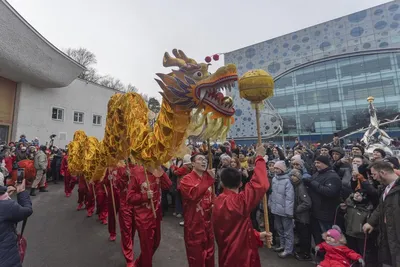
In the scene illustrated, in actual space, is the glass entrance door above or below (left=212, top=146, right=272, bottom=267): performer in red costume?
above

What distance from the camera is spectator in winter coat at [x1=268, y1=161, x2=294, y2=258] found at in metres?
3.46

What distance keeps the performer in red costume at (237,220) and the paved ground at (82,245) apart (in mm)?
1831

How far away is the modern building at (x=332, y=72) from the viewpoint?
77.0 feet

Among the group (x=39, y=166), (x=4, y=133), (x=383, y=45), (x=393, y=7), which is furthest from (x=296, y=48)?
(x=4, y=133)

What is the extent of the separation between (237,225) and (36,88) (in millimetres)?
16366

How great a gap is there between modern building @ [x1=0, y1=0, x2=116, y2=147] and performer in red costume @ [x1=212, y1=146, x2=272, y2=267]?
13.0 meters

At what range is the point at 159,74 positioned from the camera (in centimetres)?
259

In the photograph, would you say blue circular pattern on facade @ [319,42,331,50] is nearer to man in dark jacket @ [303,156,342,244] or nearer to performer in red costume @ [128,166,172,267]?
man in dark jacket @ [303,156,342,244]

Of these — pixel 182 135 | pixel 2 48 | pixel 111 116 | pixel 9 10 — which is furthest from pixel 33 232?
pixel 9 10

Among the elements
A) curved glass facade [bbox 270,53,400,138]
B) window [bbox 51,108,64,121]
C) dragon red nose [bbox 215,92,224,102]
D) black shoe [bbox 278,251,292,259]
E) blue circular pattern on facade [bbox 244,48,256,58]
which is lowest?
black shoe [bbox 278,251,292,259]

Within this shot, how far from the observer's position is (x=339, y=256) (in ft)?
7.52

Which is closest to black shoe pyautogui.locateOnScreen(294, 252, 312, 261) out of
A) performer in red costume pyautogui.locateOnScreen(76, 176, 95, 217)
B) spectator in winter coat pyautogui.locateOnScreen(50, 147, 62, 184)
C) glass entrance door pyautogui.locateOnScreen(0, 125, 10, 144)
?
performer in red costume pyautogui.locateOnScreen(76, 176, 95, 217)

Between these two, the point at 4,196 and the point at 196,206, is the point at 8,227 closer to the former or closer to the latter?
the point at 4,196

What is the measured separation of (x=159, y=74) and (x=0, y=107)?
568 inches
